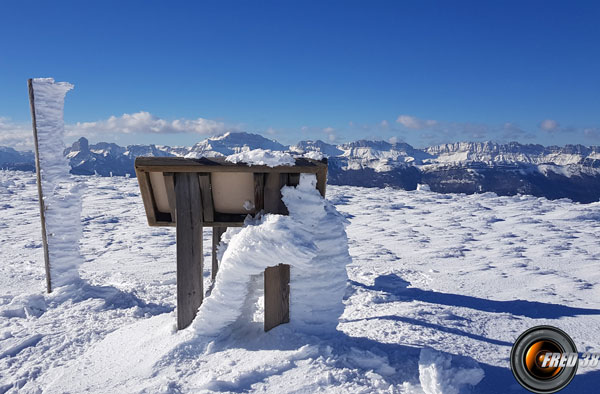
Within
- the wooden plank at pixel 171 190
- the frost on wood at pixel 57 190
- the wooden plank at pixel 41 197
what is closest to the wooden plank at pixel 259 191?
the wooden plank at pixel 171 190

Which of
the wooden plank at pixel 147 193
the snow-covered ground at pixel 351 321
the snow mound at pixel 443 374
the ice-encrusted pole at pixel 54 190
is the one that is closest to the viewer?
the snow mound at pixel 443 374

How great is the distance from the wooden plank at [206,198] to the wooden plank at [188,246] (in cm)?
5

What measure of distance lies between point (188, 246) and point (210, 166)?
0.87 m

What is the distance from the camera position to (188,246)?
3.69m

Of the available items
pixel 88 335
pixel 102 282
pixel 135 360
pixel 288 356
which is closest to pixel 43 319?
pixel 88 335

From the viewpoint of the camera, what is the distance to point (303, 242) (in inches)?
122

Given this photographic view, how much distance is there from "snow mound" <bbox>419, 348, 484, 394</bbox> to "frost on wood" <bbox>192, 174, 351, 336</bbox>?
2.84 feet

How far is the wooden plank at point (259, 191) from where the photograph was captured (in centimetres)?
341

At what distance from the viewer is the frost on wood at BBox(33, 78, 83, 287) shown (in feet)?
20.4

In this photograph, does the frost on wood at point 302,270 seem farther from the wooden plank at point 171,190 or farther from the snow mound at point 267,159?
the wooden plank at point 171,190

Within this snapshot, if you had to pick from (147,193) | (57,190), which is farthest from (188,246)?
(57,190)

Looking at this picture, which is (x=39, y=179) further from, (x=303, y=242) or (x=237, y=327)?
(x=303, y=242)

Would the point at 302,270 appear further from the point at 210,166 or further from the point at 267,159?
the point at 210,166

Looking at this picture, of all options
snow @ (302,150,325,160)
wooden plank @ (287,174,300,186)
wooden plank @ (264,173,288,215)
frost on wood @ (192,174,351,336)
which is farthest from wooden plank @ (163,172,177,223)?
snow @ (302,150,325,160)
